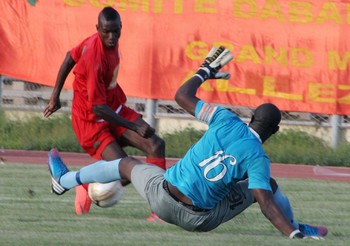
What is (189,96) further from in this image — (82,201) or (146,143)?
(82,201)

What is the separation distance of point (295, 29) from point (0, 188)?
5958 mm

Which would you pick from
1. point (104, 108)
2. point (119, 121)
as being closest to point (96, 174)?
point (119, 121)

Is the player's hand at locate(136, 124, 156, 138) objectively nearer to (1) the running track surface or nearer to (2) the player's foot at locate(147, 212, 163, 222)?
(2) the player's foot at locate(147, 212, 163, 222)

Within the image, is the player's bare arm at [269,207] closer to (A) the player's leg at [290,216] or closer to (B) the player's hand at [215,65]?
(A) the player's leg at [290,216]

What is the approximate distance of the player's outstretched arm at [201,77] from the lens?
815cm

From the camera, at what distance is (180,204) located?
26.6 ft

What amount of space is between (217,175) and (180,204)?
0.38 meters

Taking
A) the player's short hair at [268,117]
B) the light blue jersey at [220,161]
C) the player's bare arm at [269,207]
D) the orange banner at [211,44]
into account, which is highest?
the player's short hair at [268,117]

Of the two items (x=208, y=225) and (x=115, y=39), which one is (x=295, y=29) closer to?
(x=115, y=39)

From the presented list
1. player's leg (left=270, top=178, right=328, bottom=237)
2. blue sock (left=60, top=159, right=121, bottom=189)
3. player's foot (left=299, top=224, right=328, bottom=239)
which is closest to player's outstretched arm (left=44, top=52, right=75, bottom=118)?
blue sock (left=60, top=159, right=121, bottom=189)

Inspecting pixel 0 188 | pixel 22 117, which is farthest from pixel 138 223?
pixel 22 117

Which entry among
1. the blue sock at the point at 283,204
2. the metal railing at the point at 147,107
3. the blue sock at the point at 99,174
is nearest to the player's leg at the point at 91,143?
the blue sock at the point at 99,174

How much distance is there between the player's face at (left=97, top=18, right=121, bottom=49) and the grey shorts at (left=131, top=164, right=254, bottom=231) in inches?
60.6

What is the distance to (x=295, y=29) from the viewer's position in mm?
15812
